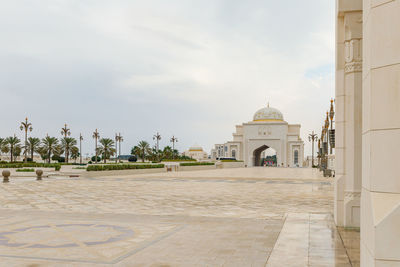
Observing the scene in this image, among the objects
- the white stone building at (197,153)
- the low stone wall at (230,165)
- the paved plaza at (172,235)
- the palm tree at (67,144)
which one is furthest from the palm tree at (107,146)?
the paved plaza at (172,235)

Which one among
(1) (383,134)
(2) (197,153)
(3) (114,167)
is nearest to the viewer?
(1) (383,134)

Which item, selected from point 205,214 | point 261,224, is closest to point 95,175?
point 205,214

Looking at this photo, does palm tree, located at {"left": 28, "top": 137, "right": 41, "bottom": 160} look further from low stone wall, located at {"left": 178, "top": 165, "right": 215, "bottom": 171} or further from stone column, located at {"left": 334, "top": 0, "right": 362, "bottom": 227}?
stone column, located at {"left": 334, "top": 0, "right": 362, "bottom": 227}

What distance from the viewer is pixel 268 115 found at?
3083 inches

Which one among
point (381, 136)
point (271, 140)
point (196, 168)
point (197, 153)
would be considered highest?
point (271, 140)

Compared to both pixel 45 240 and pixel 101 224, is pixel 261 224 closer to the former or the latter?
pixel 101 224

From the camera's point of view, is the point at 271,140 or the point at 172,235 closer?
the point at 172,235

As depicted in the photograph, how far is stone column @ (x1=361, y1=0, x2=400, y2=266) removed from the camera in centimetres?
299

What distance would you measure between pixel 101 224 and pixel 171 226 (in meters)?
1.63

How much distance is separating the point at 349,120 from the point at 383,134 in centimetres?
526

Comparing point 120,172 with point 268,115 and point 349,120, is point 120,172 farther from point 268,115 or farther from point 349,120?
point 268,115

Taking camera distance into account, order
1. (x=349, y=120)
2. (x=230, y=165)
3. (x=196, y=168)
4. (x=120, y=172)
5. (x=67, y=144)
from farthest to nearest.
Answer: (x=67, y=144), (x=230, y=165), (x=196, y=168), (x=120, y=172), (x=349, y=120)

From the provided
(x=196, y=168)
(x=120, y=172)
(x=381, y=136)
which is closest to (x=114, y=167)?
(x=120, y=172)

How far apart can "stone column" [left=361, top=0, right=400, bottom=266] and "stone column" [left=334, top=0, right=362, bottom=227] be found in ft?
16.0
